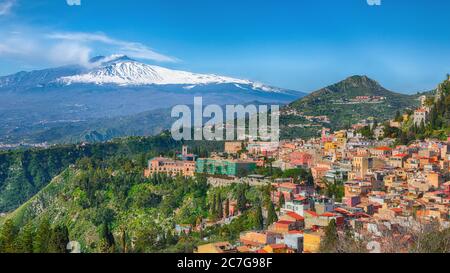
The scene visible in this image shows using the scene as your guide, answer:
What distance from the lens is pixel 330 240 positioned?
12109 millimetres

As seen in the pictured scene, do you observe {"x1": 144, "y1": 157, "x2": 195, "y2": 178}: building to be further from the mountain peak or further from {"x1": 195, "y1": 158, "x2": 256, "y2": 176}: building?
the mountain peak

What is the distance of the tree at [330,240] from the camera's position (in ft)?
37.2

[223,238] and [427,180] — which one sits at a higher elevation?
[427,180]

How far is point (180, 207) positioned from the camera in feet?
75.7

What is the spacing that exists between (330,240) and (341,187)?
7.83m

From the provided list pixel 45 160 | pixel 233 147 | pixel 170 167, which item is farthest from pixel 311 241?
pixel 45 160

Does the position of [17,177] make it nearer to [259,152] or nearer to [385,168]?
[259,152]

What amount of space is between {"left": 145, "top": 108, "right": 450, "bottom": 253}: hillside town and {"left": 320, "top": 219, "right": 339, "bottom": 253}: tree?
0.22m

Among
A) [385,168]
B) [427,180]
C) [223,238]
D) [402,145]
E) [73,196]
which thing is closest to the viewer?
[223,238]

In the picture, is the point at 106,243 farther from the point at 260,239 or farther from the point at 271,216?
the point at 260,239
